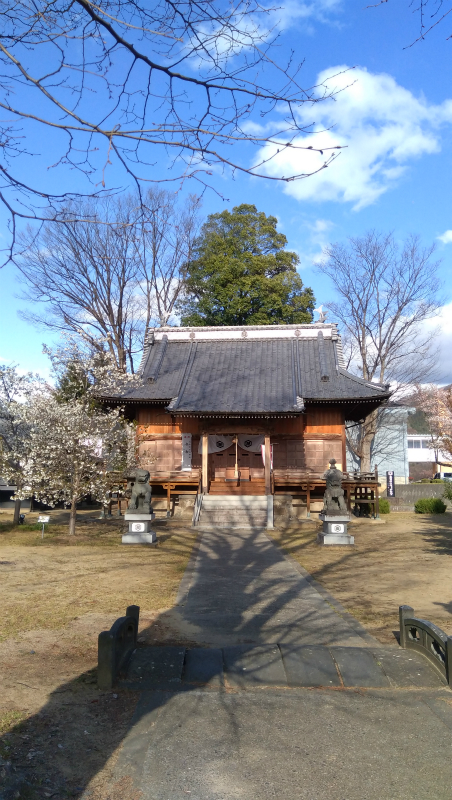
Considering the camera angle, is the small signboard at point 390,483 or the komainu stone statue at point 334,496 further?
the small signboard at point 390,483

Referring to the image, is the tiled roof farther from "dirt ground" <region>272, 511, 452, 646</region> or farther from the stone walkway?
the stone walkway

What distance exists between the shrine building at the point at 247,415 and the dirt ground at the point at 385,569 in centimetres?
342

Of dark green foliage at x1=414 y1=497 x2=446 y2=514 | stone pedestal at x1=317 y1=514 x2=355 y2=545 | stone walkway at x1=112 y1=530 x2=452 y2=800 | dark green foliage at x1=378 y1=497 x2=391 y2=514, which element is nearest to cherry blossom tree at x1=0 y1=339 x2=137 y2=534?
stone pedestal at x1=317 y1=514 x2=355 y2=545

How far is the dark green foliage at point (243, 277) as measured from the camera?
2927 centimetres

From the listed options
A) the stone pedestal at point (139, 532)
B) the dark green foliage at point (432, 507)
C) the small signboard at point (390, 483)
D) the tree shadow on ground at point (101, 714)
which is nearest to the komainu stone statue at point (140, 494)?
the stone pedestal at point (139, 532)

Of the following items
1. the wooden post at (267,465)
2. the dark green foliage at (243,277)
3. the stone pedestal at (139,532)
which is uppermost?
the dark green foliage at (243,277)

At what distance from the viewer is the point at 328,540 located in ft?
49.3

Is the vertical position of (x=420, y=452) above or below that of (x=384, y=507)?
above

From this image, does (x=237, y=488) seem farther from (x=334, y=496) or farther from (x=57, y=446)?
(x=57, y=446)

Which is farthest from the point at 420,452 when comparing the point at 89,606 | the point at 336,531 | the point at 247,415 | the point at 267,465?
the point at 89,606

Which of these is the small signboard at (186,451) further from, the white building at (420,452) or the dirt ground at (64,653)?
the white building at (420,452)

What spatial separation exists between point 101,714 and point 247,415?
Answer: 628 inches

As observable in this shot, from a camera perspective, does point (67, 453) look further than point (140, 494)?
No

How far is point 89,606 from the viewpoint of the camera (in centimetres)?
782
